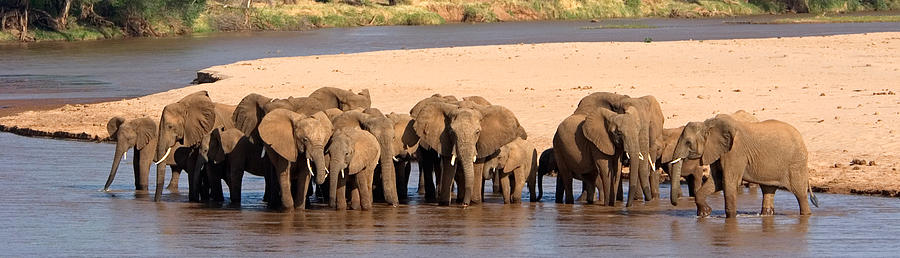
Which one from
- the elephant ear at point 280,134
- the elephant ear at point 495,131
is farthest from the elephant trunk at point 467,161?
the elephant ear at point 280,134

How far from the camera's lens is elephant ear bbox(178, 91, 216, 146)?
15.4m

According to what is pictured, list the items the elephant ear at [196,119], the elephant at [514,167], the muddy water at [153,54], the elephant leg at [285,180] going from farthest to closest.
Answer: the muddy water at [153,54] → the elephant ear at [196,119] → the elephant at [514,167] → the elephant leg at [285,180]

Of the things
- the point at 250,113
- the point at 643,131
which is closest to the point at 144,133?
the point at 250,113

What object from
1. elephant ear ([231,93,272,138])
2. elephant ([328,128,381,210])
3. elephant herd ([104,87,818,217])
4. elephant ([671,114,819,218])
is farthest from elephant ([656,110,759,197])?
elephant ear ([231,93,272,138])

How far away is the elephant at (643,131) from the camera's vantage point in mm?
14211

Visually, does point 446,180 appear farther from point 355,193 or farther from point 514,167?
point 355,193

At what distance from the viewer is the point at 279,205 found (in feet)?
47.2

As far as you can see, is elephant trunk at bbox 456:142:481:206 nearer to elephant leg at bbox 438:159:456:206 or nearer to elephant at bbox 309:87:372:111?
elephant leg at bbox 438:159:456:206

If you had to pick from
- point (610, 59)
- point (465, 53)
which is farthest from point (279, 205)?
point (465, 53)

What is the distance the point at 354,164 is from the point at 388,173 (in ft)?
2.54

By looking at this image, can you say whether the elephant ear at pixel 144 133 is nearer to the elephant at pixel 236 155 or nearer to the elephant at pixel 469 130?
the elephant at pixel 236 155

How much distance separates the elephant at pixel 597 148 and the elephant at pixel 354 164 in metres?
1.96

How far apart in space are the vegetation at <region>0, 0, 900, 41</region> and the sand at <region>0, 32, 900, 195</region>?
31692 millimetres

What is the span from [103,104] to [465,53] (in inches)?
529
